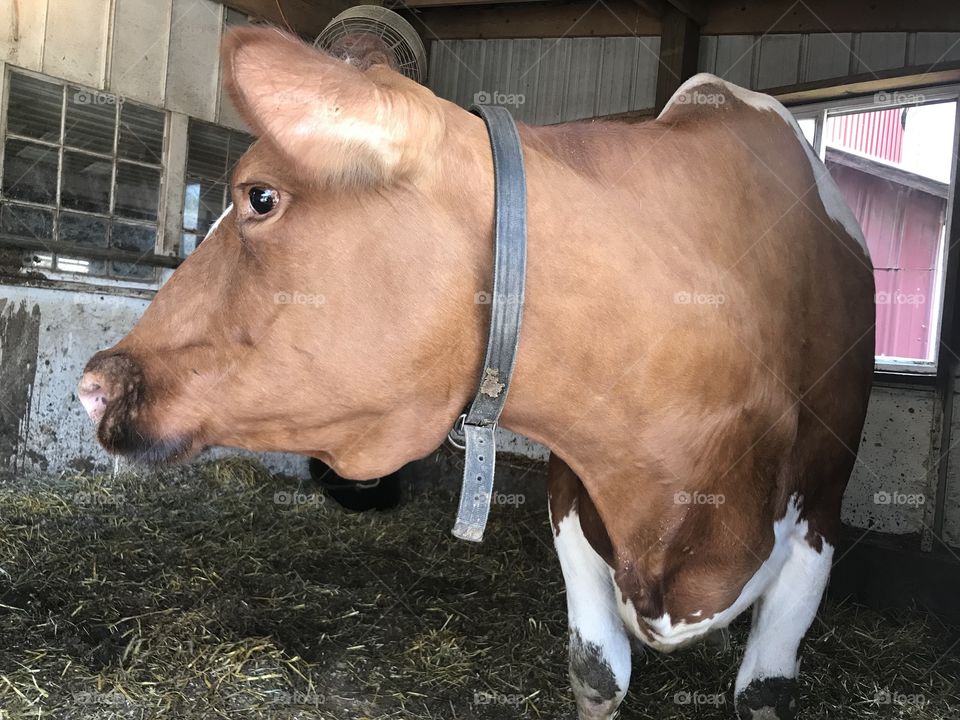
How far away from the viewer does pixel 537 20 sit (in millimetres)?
7184

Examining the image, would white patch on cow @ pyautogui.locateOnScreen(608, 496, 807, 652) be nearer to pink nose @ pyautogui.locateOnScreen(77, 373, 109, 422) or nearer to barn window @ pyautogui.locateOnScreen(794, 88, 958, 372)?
pink nose @ pyautogui.locateOnScreen(77, 373, 109, 422)

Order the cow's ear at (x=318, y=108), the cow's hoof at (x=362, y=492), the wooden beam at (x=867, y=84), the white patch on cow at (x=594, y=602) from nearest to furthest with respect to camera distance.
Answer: the cow's ear at (x=318, y=108), the white patch on cow at (x=594, y=602), the wooden beam at (x=867, y=84), the cow's hoof at (x=362, y=492)

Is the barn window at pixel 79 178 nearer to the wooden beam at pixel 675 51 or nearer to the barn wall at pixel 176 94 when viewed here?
the barn wall at pixel 176 94

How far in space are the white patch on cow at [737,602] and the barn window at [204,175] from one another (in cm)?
518

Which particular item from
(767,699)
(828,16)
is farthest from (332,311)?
(828,16)

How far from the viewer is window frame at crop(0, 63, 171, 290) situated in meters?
5.43

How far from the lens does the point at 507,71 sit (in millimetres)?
7523

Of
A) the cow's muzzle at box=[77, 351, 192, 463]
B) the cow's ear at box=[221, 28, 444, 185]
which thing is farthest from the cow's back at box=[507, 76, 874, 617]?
the cow's muzzle at box=[77, 351, 192, 463]

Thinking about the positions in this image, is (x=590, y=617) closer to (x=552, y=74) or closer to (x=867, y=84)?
(x=867, y=84)

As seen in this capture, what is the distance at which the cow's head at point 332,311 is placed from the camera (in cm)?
147

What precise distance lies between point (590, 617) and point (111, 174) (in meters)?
5.00

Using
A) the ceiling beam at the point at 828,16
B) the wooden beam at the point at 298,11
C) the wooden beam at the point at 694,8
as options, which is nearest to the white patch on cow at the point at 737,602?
the ceiling beam at the point at 828,16

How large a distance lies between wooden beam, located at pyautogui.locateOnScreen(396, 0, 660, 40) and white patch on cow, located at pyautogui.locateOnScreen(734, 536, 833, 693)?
5160 millimetres

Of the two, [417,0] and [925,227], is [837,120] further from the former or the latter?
[417,0]
